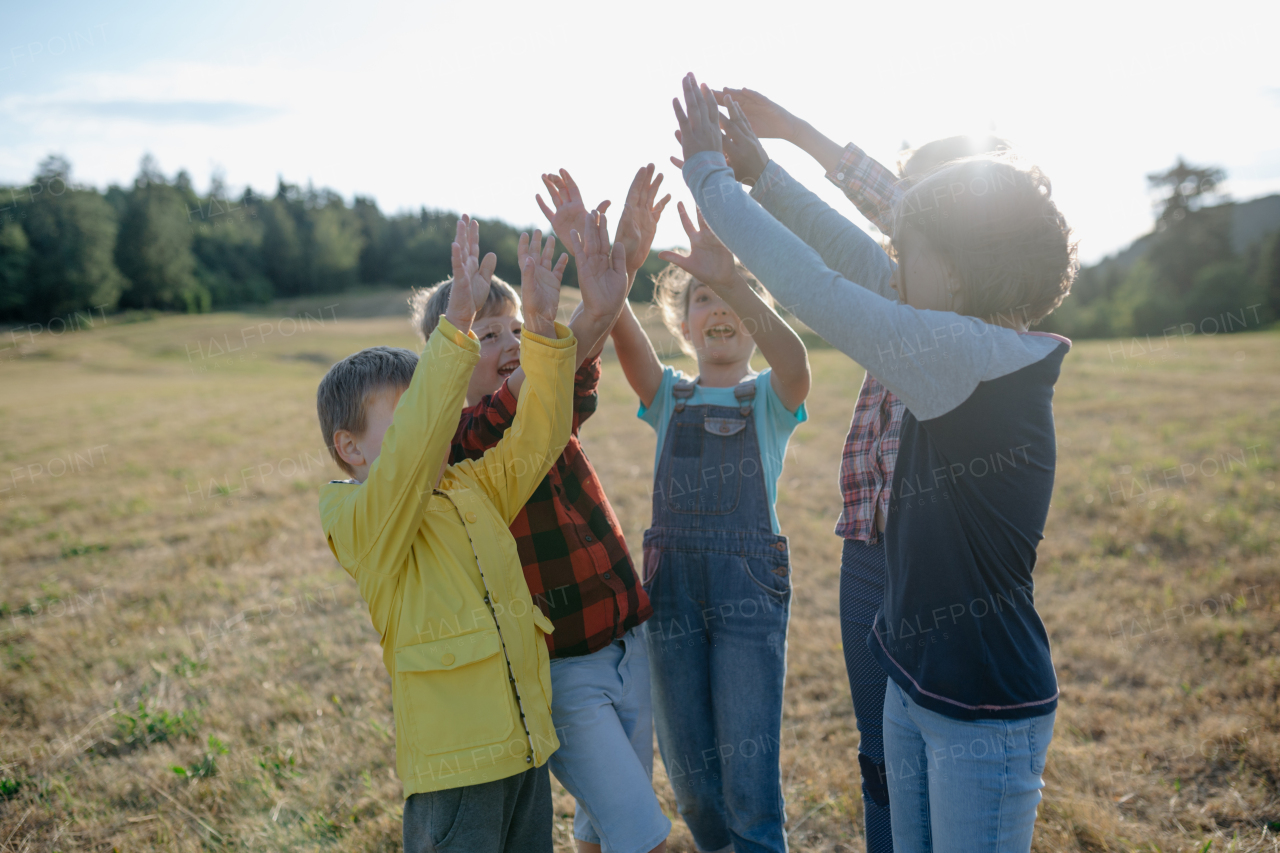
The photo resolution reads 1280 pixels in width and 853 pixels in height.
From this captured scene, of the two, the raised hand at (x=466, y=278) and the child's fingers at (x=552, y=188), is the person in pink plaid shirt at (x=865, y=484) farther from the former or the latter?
the raised hand at (x=466, y=278)

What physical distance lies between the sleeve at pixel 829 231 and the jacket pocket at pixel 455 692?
132cm

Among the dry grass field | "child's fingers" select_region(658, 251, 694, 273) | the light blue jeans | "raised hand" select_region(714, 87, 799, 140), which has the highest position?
"raised hand" select_region(714, 87, 799, 140)

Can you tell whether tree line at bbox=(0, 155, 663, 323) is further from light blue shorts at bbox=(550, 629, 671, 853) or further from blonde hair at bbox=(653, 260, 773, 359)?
light blue shorts at bbox=(550, 629, 671, 853)

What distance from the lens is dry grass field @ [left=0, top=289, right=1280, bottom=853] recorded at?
113 inches

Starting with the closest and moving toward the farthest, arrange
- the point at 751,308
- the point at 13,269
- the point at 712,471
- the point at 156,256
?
1. the point at 751,308
2. the point at 712,471
3. the point at 13,269
4. the point at 156,256

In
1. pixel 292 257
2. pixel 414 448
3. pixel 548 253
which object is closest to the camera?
pixel 414 448

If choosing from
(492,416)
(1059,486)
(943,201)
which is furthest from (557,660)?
(1059,486)

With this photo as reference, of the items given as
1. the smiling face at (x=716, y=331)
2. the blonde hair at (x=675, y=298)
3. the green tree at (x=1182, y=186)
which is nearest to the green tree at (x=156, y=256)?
the blonde hair at (x=675, y=298)

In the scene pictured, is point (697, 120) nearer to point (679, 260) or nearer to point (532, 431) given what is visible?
point (679, 260)

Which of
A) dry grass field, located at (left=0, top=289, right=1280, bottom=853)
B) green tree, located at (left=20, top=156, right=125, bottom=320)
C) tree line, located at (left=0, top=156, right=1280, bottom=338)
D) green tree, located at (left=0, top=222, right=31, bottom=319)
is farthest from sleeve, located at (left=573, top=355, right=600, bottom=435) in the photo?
green tree, located at (left=0, top=222, right=31, bottom=319)

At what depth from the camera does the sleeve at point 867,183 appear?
82.7 inches

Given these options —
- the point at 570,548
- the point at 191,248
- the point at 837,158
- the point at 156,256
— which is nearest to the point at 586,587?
the point at 570,548

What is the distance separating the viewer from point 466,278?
1779 mm

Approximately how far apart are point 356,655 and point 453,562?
9.37 feet
